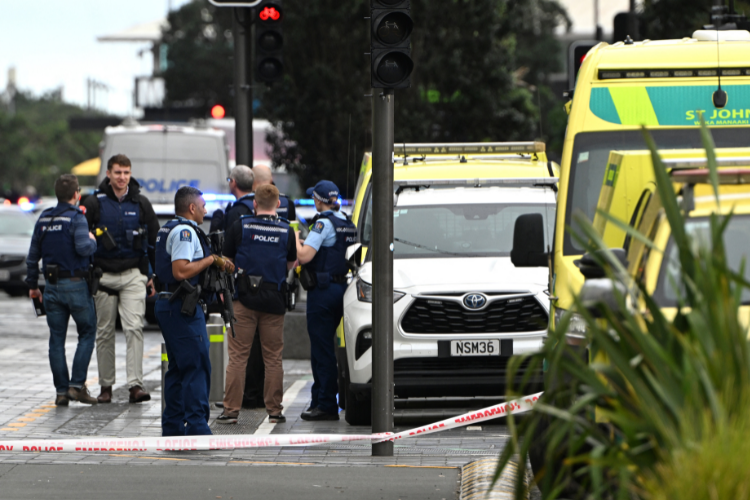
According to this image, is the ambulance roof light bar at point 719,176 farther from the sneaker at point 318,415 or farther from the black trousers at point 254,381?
the black trousers at point 254,381

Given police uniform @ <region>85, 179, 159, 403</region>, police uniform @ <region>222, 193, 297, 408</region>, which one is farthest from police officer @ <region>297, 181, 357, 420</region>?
police uniform @ <region>85, 179, 159, 403</region>

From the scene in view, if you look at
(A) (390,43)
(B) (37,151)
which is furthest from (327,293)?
(B) (37,151)

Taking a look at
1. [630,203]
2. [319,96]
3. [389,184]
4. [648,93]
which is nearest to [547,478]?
[630,203]

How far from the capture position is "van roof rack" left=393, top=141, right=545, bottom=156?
11805 millimetres

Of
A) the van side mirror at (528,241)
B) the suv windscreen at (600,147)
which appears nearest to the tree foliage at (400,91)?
the suv windscreen at (600,147)

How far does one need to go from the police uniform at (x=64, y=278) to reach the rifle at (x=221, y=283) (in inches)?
75.6

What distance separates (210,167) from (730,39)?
53.7ft

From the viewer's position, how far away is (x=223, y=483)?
6355 millimetres

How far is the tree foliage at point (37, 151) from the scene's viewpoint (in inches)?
3548

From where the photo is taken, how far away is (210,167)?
79.1 ft

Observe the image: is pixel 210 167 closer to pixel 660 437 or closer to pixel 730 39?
pixel 730 39

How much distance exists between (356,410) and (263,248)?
1.51m

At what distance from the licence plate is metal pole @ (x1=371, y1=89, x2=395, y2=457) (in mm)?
1714

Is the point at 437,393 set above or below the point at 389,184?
below
